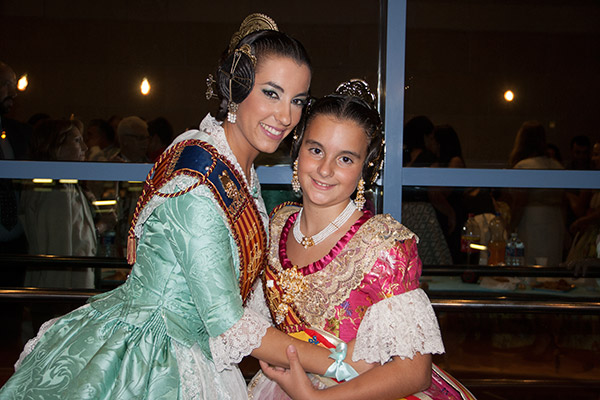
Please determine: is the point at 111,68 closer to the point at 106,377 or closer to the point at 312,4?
the point at 312,4

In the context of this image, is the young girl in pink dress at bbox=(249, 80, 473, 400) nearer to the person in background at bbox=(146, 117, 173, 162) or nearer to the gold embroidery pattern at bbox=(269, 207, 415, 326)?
the gold embroidery pattern at bbox=(269, 207, 415, 326)

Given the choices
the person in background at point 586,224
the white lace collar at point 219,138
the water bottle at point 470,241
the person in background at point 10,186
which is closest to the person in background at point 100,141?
the person in background at point 10,186

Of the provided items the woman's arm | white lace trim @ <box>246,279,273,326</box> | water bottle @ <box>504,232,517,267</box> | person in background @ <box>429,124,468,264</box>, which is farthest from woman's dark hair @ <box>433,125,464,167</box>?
the woman's arm

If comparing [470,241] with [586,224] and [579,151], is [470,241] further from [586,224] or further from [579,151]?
[579,151]

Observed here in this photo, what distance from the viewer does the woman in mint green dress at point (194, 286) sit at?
44.7 inches

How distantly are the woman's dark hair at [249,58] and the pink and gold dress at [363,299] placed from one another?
1.46 feet

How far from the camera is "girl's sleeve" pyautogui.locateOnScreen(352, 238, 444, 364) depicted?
1239 mm

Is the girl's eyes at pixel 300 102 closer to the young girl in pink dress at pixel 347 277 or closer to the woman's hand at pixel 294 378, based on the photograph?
the young girl in pink dress at pixel 347 277

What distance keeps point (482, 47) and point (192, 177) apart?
89.8 inches

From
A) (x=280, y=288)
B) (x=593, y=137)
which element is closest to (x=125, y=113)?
(x=280, y=288)

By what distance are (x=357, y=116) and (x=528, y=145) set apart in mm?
1799

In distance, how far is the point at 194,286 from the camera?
1137mm

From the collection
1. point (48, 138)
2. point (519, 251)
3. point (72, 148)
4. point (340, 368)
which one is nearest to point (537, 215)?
point (519, 251)

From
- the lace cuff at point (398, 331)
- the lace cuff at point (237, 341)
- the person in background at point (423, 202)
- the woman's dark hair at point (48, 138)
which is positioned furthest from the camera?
the woman's dark hair at point (48, 138)
